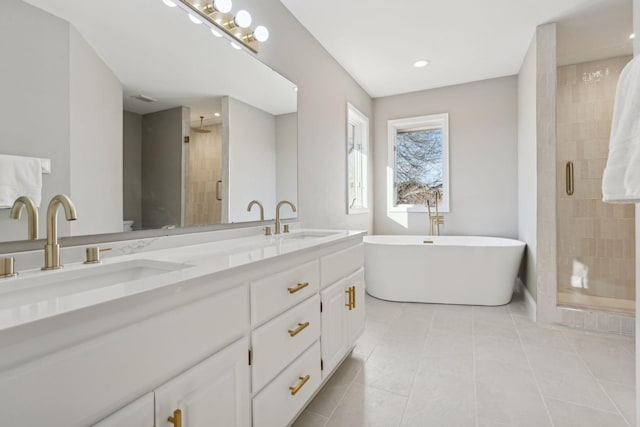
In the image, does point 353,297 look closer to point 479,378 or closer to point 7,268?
point 479,378

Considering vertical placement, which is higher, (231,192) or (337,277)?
(231,192)

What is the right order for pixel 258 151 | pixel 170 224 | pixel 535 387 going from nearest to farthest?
pixel 170 224
pixel 535 387
pixel 258 151

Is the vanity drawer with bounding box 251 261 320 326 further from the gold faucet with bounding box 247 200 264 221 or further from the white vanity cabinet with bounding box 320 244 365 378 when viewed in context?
the gold faucet with bounding box 247 200 264 221

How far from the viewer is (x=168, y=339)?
78 centimetres

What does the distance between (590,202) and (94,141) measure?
3883mm

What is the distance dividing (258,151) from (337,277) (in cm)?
95

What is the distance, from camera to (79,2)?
1.13 meters

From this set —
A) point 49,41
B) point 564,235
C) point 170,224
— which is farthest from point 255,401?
point 564,235

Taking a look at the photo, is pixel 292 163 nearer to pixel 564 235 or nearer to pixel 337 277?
pixel 337 277

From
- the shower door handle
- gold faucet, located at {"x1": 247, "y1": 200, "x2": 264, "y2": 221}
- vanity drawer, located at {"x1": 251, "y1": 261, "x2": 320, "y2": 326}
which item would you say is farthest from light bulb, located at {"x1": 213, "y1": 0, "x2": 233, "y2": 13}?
vanity drawer, located at {"x1": 251, "y1": 261, "x2": 320, "y2": 326}

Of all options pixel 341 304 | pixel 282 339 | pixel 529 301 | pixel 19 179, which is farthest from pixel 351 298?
pixel 529 301

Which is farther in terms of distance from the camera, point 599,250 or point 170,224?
point 599,250

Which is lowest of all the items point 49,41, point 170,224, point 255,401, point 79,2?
point 255,401

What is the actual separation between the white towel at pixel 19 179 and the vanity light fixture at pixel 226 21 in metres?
0.95
